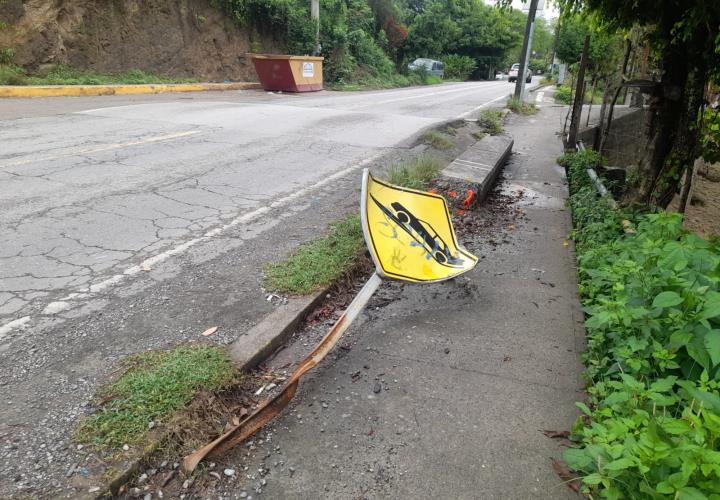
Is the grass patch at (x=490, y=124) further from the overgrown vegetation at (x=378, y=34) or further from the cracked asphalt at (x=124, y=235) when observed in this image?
the cracked asphalt at (x=124, y=235)

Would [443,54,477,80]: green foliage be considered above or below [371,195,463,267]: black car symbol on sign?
above

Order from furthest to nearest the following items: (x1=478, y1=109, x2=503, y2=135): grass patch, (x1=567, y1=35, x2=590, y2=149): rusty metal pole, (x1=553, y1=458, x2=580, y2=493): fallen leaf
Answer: (x1=478, y1=109, x2=503, y2=135): grass patch
(x1=567, y1=35, x2=590, y2=149): rusty metal pole
(x1=553, y1=458, x2=580, y2=493): fallen leaf

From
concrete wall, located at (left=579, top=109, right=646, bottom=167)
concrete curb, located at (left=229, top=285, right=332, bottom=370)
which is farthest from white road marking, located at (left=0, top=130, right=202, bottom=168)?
concrete wall, located at (left=579, top=109, right=646, bottom=167)

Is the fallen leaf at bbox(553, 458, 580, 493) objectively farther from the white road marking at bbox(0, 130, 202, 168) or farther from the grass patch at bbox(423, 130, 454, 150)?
the grass patch at bbox(423, 130, 454, 150)

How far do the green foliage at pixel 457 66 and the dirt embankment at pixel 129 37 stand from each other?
1217 inches

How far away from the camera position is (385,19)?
3600 centimetres

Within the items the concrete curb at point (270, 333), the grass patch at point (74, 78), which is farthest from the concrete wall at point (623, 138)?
the grass patch at point (74, 78)

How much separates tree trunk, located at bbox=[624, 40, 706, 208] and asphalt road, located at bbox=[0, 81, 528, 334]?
153 inches

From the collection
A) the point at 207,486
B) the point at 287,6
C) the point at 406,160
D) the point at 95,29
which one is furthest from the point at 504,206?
the point at 287,6

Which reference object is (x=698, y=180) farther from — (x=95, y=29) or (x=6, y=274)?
(x=95, y=29)

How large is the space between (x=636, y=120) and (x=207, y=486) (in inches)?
405

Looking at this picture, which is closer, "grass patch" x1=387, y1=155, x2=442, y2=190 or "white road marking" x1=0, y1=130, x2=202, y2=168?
"grass patch" x1=387, y1=155, x2=442, y2=190

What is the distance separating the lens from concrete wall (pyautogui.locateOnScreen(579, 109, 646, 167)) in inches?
344

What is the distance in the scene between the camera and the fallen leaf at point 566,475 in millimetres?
2250
